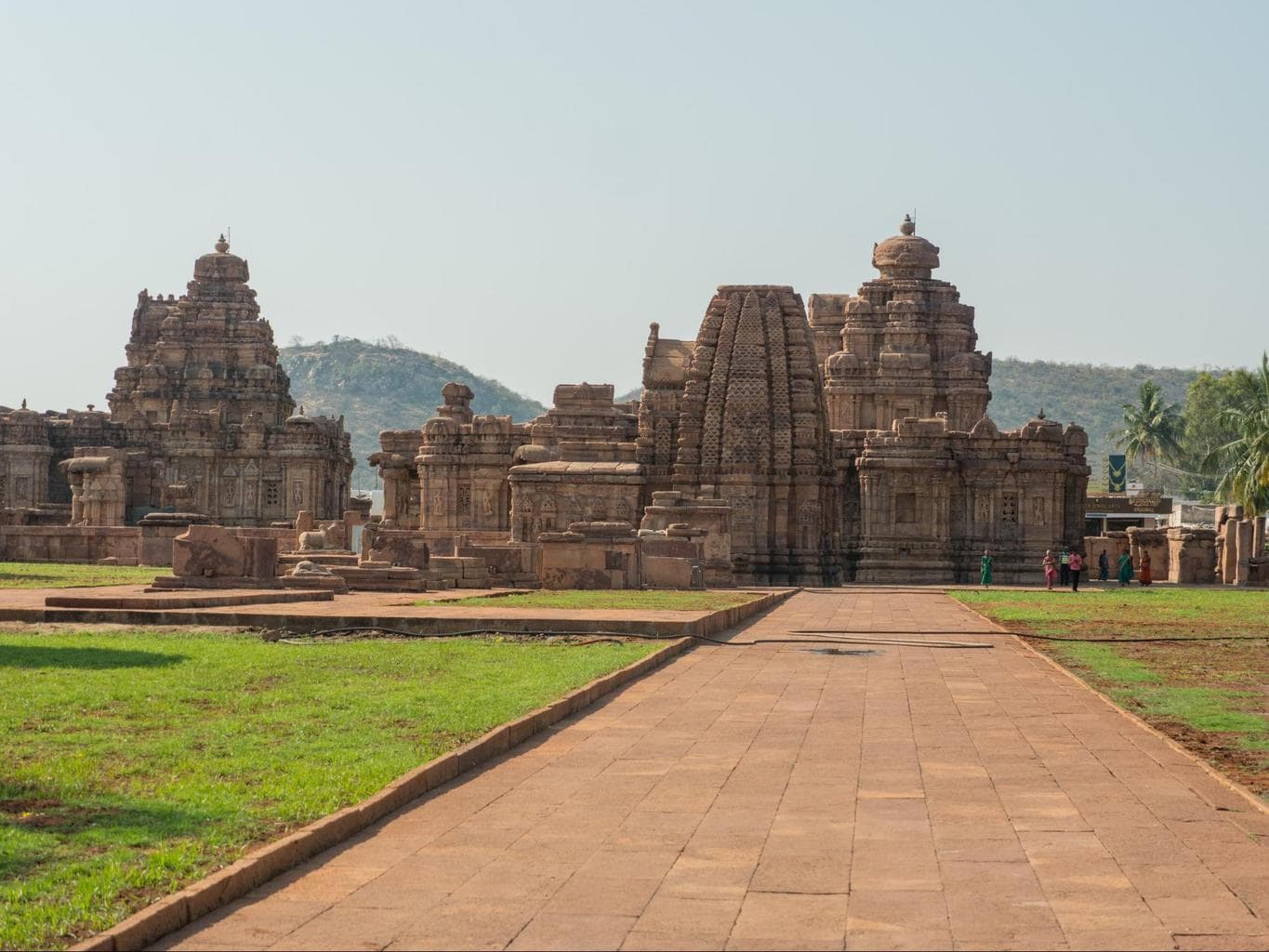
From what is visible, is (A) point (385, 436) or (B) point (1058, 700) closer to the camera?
(B) point (1058, 700)

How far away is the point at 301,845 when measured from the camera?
8.29 metres

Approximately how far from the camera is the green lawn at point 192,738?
25.5ft

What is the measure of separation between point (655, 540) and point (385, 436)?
76.5 feet

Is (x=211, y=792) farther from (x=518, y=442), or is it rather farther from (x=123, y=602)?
(x=518, y=442)

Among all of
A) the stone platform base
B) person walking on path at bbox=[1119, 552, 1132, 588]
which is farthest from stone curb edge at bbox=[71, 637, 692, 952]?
person walking on path at bbox=[1119, 552, 1132, 588]

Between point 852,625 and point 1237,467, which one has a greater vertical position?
point 1237,467

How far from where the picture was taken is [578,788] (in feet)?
34.2

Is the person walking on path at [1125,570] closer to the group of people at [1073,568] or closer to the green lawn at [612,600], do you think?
the group of people at [1073,568]

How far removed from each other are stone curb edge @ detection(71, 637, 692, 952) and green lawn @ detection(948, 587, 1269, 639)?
14.6 meters

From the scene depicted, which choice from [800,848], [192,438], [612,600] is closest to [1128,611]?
[612,600]

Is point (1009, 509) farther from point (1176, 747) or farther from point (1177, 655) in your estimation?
point (1176, 747)

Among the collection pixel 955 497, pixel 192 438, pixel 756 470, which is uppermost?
pixel 192 438

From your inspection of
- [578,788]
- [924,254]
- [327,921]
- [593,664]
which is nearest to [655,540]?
[593,664]

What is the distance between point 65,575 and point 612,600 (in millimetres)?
14350
